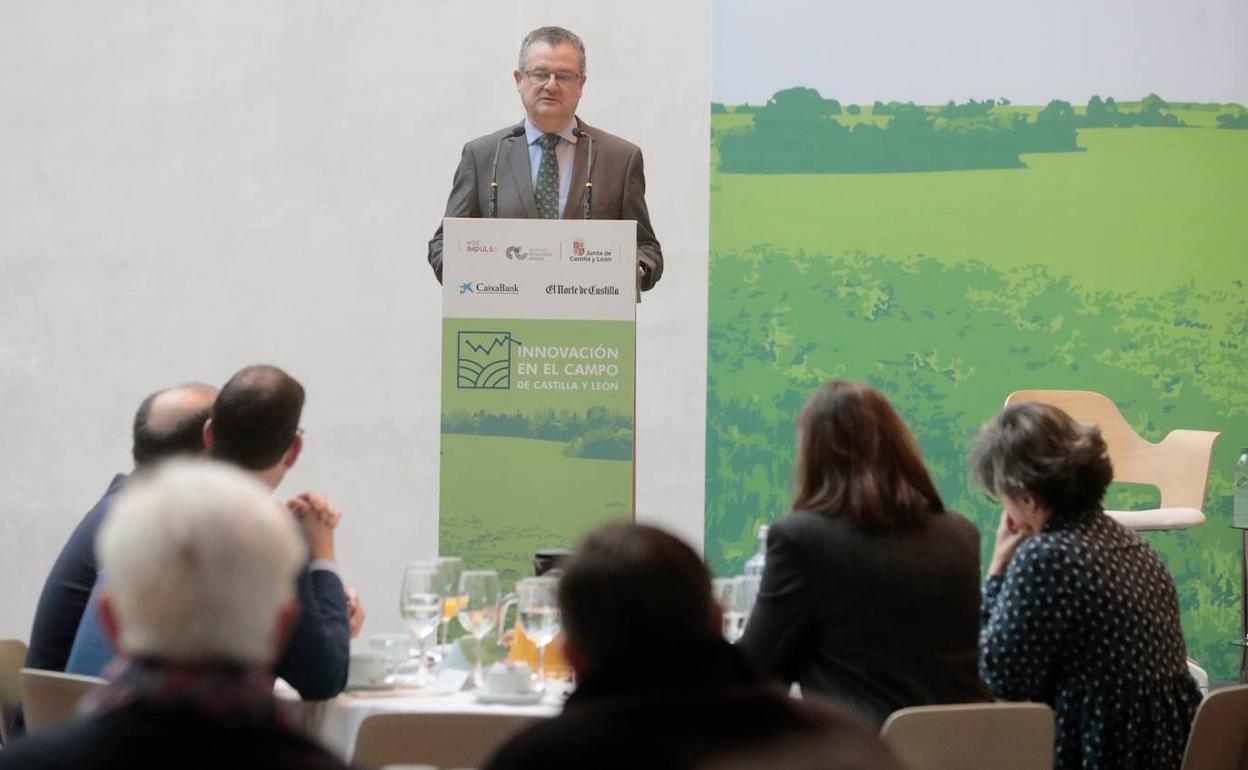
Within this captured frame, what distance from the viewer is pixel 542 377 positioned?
439cm

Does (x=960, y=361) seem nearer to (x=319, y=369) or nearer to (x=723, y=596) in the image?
(x=319, y=369)

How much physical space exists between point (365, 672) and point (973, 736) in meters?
1.19

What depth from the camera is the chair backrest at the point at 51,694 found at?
2.64m

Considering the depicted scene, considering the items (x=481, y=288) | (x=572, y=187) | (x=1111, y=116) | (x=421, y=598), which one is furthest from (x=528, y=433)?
(x=1111, y=116)

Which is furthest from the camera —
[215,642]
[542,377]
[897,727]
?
[542,377]

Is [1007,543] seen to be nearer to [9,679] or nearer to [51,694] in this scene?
[51,694]

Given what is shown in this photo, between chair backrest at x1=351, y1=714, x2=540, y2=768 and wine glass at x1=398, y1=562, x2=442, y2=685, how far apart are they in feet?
2.34

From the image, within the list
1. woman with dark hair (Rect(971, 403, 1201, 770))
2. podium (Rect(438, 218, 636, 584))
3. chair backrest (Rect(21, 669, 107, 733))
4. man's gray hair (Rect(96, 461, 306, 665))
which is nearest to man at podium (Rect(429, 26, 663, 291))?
podium (Rect(438, 218, 636, 584))

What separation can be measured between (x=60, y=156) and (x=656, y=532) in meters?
6.04

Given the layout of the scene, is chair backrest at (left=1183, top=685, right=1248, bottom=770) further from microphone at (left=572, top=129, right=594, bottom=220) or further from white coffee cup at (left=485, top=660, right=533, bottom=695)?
microphone at (left=572, top=129, right=594, bottom=220)

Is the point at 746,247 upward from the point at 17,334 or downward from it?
upward

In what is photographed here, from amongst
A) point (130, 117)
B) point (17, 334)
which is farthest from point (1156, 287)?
point (17, 334)

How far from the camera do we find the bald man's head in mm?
3225

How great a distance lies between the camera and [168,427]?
323 cm
